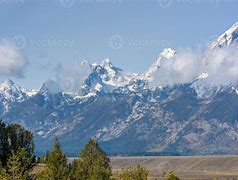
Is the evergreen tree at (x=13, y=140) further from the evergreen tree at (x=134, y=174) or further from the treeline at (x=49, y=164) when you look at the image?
the evergreen tree at (x=134, y=174)

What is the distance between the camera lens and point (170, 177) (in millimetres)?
98625

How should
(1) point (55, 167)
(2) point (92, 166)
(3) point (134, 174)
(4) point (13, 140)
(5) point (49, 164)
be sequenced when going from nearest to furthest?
1. (5) point (49, 164)
2. (1) point (55, 167)
3. (3) point (134, 174)
4. (2) point (92, 166)
5. (4) point (13, 140)

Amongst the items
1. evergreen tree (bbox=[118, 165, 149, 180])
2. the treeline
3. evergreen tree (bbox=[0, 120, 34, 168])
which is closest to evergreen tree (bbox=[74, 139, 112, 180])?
the treeline

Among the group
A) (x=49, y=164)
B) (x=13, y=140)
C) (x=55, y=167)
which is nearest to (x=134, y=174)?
(x=55, y=167)

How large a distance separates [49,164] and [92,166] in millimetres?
18292

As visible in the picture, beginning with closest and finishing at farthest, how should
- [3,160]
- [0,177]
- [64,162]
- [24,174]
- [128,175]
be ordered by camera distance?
[0,177]
[24,174]
[64,162]
[128,175]
[3,160]

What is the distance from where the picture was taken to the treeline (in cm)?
9038

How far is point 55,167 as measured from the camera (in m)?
92.3

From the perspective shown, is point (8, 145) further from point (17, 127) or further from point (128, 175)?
point (128, 175)

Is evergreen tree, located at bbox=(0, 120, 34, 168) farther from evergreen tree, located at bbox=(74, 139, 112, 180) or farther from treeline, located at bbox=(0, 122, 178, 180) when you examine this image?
evergreen tree, located at bbox=(74, 139, 112, 180)

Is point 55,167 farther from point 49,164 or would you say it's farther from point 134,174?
point 134,174

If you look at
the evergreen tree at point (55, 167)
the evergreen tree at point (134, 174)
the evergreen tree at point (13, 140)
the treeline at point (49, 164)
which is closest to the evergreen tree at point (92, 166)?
the treeline at point (49, 164)

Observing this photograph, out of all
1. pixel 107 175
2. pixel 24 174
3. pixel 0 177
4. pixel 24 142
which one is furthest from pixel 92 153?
pixel 0 177

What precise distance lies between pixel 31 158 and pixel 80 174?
955 centimetres
